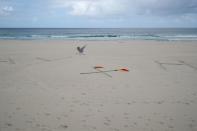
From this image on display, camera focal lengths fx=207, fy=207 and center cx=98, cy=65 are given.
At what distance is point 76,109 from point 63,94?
3.23 feet

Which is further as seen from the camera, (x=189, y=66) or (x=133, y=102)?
(x=189, y=66)

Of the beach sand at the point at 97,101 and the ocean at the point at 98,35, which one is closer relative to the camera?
the beach sand at the point at 97,101

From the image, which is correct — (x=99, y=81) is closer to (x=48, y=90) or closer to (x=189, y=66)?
(x=48, y=90)

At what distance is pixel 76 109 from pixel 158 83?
3006 millimetres

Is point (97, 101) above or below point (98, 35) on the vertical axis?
below

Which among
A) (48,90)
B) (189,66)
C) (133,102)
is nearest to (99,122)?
(133,102)

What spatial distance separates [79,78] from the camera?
676 centimetres

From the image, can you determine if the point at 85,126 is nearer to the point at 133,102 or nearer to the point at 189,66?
the point at 133,102

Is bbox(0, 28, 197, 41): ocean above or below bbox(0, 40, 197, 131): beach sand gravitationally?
above

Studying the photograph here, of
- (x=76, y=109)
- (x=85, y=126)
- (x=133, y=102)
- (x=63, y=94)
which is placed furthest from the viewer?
(x=63, y=94)

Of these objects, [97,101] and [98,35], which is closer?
[97,101]

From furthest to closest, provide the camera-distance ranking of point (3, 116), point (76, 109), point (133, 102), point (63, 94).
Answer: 1. point (63, 94)
2. point (133, 102)
3. point (76, 109)
4. point (3, 116)

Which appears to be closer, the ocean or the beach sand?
the beach sand

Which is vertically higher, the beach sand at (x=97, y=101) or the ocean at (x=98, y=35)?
the ocean at (x=98, y=35)
